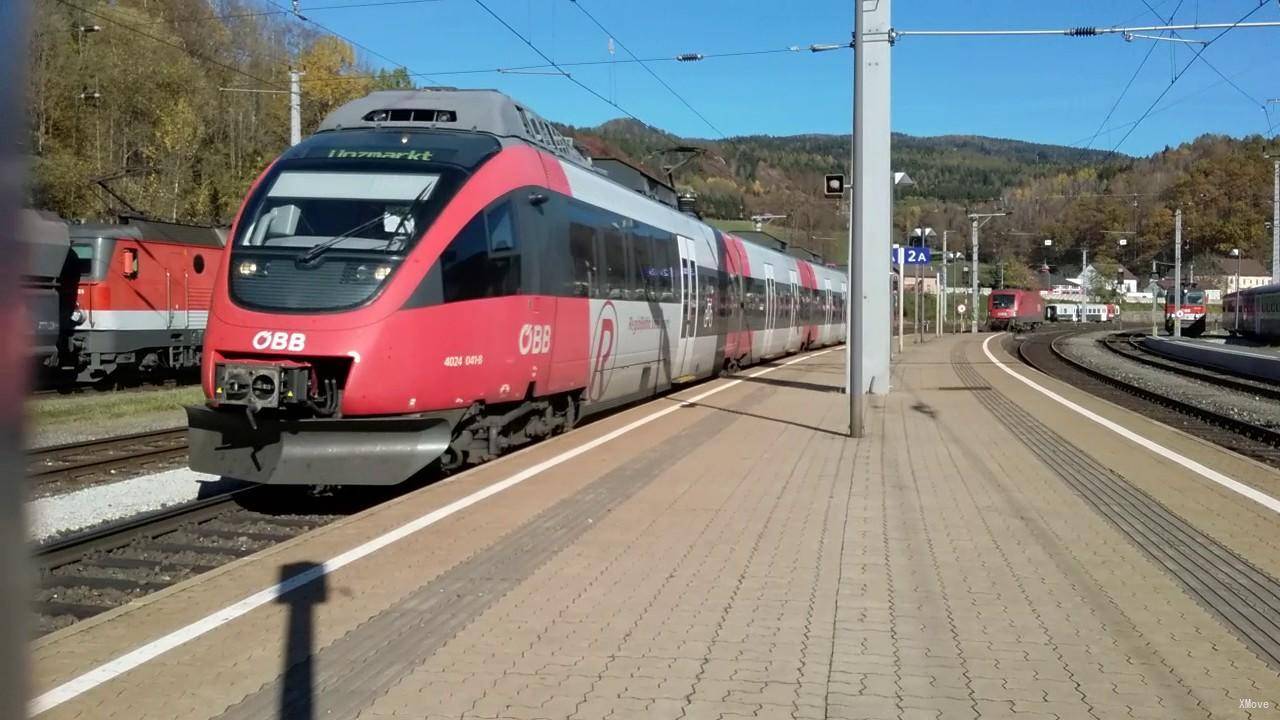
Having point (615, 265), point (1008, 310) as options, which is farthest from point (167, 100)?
point (1008, 310)

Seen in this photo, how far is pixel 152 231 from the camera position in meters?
24.3

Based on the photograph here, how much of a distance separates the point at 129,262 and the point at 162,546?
17176mm

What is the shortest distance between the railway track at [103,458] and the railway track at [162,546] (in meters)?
1.89

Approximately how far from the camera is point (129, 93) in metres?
35.1

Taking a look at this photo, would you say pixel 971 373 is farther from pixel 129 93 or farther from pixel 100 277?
pixel 129 93

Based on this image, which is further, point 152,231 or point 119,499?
point 152,231

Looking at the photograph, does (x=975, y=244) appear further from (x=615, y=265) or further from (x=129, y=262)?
(x=615, y=265)

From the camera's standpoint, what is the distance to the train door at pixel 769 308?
27625 mm

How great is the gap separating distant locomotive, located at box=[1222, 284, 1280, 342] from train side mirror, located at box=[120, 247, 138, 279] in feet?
132

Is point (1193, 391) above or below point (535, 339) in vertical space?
below

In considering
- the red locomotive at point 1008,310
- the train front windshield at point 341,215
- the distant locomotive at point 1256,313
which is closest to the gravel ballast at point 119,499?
the train front windshield at point 341,215

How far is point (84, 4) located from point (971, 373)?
2921cm

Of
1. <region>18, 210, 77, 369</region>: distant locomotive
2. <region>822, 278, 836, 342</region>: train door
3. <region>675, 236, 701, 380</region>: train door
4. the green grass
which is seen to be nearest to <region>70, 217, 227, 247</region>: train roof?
<region>18, 210, 77, 369</region>: distant locomotive

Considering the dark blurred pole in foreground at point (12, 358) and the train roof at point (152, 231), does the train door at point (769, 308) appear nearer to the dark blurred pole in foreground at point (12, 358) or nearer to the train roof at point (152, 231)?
the train roof at point (152, 231)
